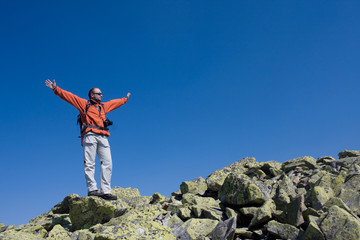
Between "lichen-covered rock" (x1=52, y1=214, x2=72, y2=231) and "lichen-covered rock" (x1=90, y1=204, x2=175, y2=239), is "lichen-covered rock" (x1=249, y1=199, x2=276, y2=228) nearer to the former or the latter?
"lichen-covered rock" (x1=90, y1=204, x2=175, y2=239)

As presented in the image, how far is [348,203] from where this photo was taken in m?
10.8

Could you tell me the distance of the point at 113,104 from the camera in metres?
14.3

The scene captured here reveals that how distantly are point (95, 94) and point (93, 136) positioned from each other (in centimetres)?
197

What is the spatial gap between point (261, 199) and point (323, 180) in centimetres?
370

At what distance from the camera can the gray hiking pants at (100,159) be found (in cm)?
1258

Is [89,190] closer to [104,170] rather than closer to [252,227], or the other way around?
[104,170]

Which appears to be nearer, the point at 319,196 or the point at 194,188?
the point at 319,196

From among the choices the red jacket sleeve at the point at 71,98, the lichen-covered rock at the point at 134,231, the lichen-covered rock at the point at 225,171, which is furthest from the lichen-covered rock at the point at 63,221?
the lichen-covered rock at the point at 225,171

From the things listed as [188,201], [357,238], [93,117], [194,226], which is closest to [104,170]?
[93,117]

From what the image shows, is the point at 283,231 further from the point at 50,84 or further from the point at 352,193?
the point at 50,84

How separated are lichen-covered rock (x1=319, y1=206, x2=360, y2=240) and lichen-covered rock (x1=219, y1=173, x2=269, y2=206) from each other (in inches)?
109

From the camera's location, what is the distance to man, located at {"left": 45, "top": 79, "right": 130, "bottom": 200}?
497 inches

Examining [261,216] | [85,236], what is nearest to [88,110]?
[85,236]

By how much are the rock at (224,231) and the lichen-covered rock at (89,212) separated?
4.82 metres
